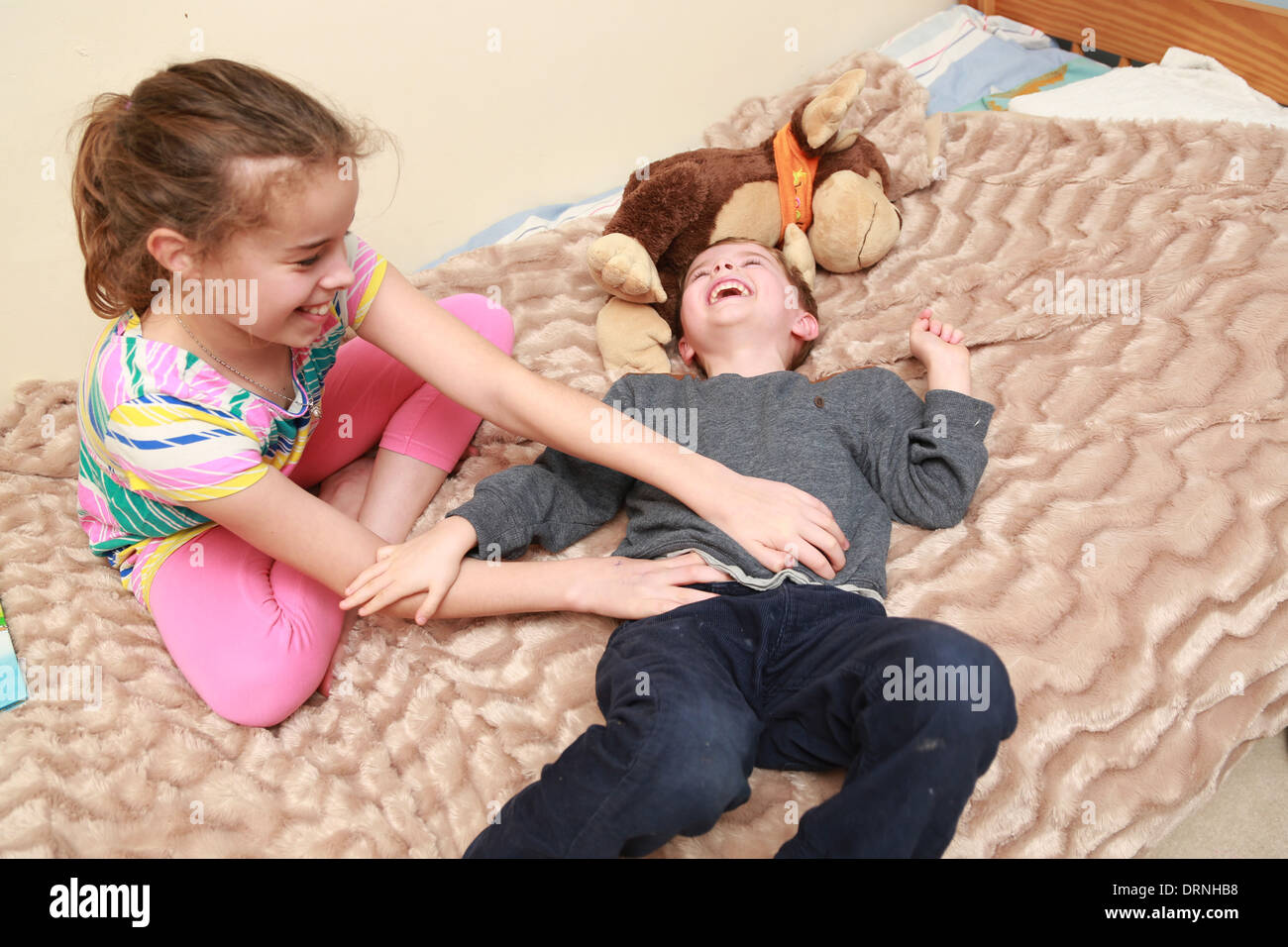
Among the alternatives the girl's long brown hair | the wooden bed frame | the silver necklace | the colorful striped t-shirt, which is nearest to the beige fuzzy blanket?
the colorful striped t-shirt

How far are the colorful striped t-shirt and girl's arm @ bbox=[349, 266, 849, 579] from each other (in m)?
0.06

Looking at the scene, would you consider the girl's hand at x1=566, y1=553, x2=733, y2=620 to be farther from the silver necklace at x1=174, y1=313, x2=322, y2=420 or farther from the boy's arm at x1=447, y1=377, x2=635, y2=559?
the silver necklace at x1=174, y1=313, x2=322, y2=420

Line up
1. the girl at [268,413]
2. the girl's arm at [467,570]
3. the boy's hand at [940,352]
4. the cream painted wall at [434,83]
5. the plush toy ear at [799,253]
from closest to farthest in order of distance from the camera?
the girl at [268,413] → the girl's arm at [467,570] → the boy's hand at [940,352] → the cream painted wall at [434,83] → the plush toy ear at [799,253]

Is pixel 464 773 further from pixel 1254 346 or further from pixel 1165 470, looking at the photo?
pixel 1254 346

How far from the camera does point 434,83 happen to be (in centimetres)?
189

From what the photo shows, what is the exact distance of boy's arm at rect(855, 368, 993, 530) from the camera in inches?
51.0

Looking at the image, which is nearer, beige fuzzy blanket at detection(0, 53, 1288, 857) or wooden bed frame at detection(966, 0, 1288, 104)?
Result: beige fuzzy blanket at detection(0, 53, 1288, 857)

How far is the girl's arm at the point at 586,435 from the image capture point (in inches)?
45.9

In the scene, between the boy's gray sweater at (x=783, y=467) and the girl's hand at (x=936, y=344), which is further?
the girl's hand at (x=936, y=344)

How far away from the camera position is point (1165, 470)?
4.29 feet

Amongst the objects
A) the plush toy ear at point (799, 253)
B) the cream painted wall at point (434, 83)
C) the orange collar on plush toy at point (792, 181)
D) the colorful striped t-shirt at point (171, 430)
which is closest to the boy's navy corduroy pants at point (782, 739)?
the colorful striped t-shirt at point (171, 430)

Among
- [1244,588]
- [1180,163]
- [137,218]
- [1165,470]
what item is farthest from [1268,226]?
[137,218]

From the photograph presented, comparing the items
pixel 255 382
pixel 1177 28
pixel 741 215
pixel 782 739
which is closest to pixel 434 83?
pixel 741 215

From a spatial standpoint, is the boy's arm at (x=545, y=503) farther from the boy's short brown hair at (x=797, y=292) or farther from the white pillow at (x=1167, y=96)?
the white pillow at (x=1167, y=96)
